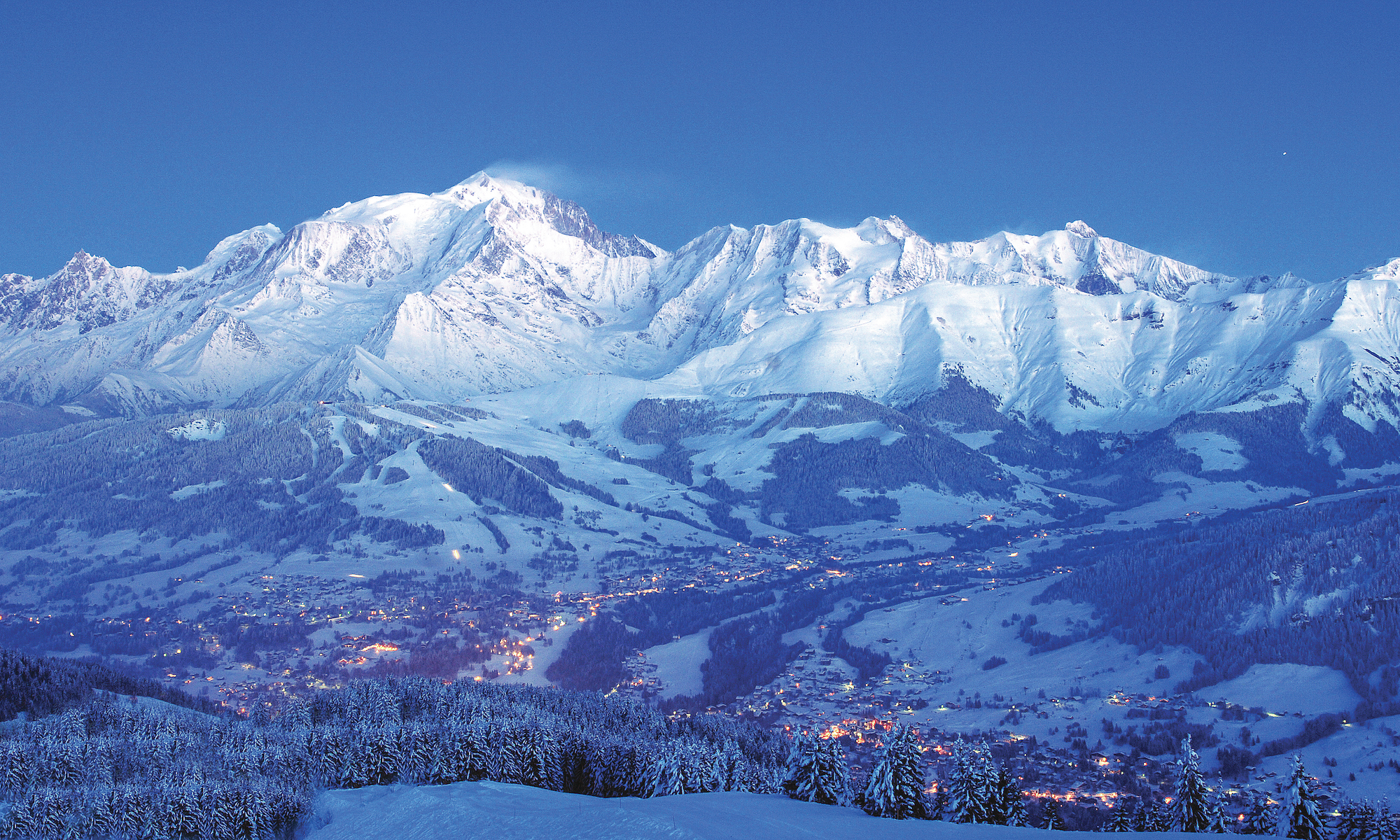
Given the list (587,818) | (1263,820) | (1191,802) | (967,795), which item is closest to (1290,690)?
(1263,820)

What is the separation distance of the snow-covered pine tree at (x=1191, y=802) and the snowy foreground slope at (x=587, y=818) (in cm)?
1087

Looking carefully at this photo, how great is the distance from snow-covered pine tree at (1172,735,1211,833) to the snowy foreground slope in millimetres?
10872

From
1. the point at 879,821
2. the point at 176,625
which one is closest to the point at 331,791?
the point at 879,821

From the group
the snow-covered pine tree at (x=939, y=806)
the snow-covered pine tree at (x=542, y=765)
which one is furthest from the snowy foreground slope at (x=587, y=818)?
the snow-covered pine tree at (x=542, y=765)

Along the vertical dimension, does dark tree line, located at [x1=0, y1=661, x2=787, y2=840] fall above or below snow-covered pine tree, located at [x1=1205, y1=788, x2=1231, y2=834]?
above

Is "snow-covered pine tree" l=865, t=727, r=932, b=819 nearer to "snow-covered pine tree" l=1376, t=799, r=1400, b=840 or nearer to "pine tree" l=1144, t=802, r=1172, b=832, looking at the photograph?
"pine tree" l=1144, t=802, r=1172, b=832

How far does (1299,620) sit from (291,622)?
14078 centimetres

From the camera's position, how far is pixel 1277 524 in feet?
530

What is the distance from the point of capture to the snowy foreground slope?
1987 inches

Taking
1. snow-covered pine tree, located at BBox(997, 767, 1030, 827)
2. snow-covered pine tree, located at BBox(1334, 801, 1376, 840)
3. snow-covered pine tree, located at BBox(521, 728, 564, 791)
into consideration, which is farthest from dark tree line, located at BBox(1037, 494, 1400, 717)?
snow-covered pine tree, located at BBox(521, 728, 564, 791)

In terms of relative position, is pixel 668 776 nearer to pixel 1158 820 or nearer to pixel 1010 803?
pixel 1010 803

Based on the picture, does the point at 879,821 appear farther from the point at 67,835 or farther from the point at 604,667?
the point at 604,667

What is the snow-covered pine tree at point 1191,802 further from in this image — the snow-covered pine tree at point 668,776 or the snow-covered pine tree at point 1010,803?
the snow-covered pine tree at point 668,776

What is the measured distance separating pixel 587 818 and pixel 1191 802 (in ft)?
109
